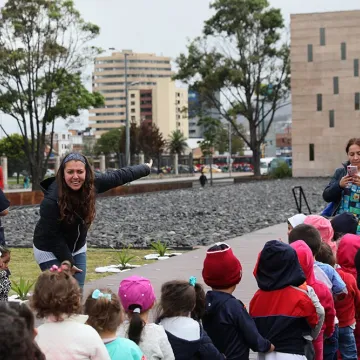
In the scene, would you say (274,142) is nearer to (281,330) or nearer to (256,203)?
(256,203)

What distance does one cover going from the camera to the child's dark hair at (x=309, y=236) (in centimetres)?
665

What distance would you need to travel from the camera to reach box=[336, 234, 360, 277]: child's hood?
292 inches

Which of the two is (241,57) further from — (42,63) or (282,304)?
(282,304)

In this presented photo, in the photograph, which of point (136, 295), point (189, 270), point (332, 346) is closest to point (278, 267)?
point (136, 295)

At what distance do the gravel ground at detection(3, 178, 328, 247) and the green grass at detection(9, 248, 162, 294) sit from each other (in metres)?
1.31

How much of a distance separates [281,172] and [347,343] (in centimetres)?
6198

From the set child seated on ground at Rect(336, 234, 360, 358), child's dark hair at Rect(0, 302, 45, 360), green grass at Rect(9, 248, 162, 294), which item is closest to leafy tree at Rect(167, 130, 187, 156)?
green grass at Rect(9, 248, 162, 294)

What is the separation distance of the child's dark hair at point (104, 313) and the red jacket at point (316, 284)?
1.87 metres

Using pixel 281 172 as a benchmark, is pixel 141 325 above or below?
above

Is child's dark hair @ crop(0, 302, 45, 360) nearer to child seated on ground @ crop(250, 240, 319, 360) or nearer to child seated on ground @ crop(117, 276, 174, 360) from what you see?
child seated on ground @ crop(117, 276, 174, 360)

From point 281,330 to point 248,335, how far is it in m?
0.38

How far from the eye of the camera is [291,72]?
6900 centimetres

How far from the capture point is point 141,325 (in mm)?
4910

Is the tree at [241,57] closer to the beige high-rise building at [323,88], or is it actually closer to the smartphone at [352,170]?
the beige high-rise building at [323,88]
